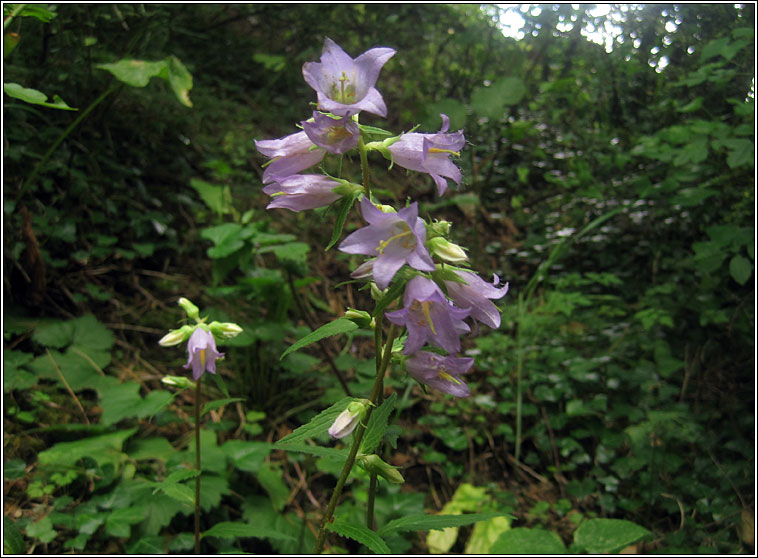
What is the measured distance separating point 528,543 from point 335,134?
5.33 ft

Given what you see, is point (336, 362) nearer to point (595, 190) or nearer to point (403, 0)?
point (595, 190)

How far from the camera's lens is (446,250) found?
0.92m

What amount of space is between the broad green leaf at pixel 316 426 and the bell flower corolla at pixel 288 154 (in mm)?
476

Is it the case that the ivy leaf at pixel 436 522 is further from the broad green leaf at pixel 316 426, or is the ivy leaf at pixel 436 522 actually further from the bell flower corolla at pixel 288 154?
the bell flower corolla at pixel 288 154

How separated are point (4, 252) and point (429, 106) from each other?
129 inches

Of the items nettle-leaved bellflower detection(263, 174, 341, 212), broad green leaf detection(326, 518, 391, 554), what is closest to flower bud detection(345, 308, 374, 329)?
nettle-leaved bellflower detection(263, 174, 341, 212)

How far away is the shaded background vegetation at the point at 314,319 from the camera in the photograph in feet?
6.73

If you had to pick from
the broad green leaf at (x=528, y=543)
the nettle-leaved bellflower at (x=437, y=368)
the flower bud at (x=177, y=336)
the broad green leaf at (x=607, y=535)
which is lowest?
the broad green leaf at (x=528, y=543)

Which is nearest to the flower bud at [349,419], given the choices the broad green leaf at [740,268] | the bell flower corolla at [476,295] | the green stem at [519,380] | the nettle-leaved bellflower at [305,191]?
the bell flower corolla at [476,295]

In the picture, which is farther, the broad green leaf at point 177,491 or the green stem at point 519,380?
the green stem at point 519,380

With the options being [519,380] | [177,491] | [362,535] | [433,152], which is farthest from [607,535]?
[433,152]

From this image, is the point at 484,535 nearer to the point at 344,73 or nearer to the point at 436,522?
the point at 436,522

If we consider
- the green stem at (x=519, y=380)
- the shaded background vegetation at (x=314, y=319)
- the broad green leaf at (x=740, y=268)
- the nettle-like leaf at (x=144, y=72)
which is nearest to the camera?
the shaded background vegetation at (x=314, y=319)

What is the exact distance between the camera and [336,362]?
2.55m
